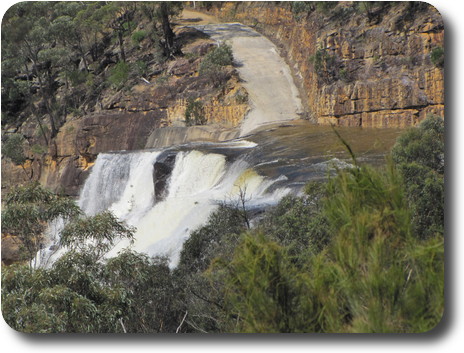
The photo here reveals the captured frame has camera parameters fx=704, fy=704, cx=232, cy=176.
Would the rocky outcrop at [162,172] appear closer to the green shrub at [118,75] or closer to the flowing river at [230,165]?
the flowing river at [230,165]

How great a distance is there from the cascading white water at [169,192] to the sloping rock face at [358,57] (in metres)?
3.36

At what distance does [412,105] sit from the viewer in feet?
50.8

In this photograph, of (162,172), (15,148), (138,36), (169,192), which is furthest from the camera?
(138,36)

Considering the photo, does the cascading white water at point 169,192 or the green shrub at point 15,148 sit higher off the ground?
the green shrub at point 15,148

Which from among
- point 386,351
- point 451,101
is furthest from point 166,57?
point 386,351

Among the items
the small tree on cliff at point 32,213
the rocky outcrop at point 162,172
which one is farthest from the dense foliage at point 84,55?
the small tree on cliff at point 32,213

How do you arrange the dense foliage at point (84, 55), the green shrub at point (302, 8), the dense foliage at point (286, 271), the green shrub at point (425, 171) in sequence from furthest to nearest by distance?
1. the dense foliage at point (84, 55)
2. the green shrub at point (302, 8)
3. the green shrub at point (425, 171)
4. the dense foliage at point (286, 271)

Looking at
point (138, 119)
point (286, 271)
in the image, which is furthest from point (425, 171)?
point (138, 119)

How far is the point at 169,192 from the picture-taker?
18.6 m

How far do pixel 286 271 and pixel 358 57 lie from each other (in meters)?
13.3

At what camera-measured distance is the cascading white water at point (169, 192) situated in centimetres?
1463

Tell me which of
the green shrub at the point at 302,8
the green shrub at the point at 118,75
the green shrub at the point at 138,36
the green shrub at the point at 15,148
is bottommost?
the green shrub at the point at 15,148

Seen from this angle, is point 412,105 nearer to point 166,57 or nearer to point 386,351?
point 386,351

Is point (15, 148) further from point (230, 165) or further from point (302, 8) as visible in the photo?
point (302, 8)
